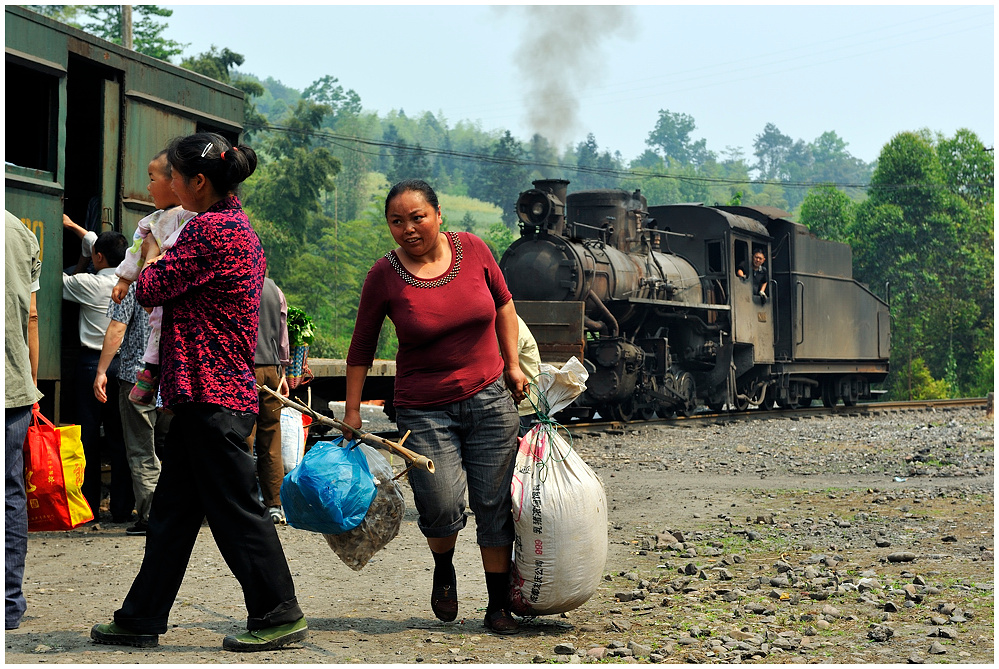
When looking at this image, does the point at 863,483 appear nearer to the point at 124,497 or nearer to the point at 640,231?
the point at 124,497

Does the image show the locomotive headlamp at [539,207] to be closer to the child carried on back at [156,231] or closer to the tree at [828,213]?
the child carried on back at [156,231]

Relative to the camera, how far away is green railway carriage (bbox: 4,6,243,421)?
695cm

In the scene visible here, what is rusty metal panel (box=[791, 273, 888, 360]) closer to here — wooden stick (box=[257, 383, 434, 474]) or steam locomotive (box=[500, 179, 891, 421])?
steam locomotive (box=[500, 179, 891, 421])

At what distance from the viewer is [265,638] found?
4.01 metres

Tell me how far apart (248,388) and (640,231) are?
15704 millimetres

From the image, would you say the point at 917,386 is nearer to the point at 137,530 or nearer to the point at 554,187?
the point at 554,187

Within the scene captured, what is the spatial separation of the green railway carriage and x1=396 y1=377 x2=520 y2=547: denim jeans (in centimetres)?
384

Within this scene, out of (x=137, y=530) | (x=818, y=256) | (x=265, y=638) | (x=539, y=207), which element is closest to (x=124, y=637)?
(x=265, y=638)

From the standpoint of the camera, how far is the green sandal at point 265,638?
400 centimetres

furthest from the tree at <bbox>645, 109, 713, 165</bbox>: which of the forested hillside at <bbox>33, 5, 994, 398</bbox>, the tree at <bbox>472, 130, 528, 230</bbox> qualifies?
the forested hillside at <bbox>33, 5, 994, 398</bbox>

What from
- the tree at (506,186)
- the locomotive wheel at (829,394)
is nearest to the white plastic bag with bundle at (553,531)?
the locomotive wheel at (829,394)

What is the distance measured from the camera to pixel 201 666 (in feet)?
12.3

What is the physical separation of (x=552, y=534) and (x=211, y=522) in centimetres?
139

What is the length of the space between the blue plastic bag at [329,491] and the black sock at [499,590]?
2.07ft
